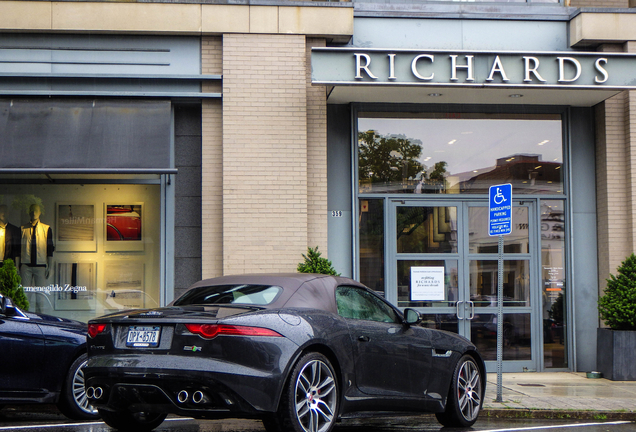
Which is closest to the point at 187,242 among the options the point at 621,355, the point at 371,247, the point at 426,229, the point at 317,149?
the point at 317,149

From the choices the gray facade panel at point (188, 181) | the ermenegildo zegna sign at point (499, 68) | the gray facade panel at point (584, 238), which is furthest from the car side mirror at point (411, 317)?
the gray facade panel at point (584, 238)

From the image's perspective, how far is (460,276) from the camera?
1229cm

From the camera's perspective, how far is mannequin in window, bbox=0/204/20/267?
11469mm

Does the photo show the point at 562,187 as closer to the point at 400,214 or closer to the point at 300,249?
the point at 400,214

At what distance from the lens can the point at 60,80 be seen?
11.7 meters

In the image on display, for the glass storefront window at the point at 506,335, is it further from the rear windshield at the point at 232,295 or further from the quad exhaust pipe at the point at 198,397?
the quad exhaust pipe at the point at 198,397

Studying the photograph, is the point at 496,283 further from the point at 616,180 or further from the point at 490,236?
the point at 616,180

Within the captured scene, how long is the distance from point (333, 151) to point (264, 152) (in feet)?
4.16

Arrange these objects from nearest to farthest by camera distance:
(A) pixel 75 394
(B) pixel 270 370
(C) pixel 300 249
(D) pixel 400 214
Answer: (B) pixel 270 370
(A) pixel 75 394
(C) pixel 300 249
(D) pixel 400 214

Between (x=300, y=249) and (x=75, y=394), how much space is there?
4.68 meters

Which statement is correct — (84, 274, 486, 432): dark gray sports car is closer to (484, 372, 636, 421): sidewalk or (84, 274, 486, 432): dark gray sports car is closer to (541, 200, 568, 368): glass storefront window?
(484, 372, 636, 421): sidewalk

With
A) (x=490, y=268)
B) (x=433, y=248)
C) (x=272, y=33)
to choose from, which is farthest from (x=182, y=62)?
(x=490, y=268)

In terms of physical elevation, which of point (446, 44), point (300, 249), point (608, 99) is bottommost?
point (300, 249)

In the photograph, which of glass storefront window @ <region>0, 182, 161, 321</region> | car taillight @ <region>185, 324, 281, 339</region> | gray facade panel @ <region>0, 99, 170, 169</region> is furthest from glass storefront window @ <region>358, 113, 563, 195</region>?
car taillight @ <region>185, 324, 281, 339</region>
